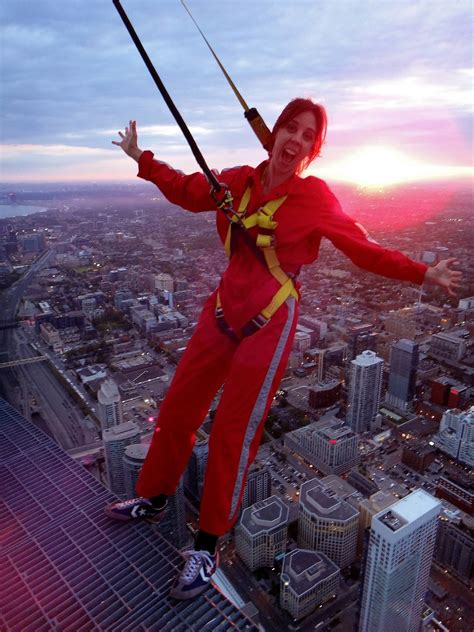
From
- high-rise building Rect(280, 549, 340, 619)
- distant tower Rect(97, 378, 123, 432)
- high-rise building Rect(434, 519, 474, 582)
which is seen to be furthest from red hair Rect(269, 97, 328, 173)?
distant tower Rect(97, 378, 123, 432)

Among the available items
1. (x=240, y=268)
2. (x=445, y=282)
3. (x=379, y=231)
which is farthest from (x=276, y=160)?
(x=379, y=231)

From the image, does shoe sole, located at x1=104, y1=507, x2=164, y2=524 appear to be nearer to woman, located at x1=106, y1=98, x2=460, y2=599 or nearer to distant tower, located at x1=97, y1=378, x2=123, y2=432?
woman, located at x1=106, y1=98, x2=460, y2=599

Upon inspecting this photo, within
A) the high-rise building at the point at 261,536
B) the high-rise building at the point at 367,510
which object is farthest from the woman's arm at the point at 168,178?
the high-rise building at the point at 367,510

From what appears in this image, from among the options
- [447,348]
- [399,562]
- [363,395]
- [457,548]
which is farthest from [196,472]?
→ [447,348]

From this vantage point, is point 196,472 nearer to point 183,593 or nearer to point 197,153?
point 183,593

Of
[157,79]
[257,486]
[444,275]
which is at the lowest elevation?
[257,486]

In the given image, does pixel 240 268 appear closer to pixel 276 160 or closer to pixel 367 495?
pixel 276 160
